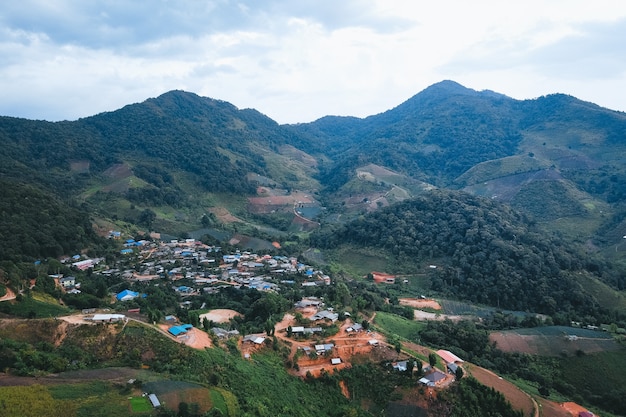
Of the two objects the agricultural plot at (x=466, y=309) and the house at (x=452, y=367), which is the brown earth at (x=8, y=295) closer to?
the house at (x=452, y=367)

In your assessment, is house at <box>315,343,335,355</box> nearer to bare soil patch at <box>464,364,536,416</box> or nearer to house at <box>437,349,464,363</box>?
house at <box>437,349,464,363</box>

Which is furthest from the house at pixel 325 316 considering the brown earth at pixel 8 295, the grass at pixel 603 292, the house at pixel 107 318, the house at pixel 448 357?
the grass at pixel 603 292

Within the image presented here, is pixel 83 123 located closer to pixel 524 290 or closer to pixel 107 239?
pixel 107 239

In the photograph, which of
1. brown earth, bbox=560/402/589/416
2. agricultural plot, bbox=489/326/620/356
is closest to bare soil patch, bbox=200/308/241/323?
agricultural plot, bbox=489/326/620/356

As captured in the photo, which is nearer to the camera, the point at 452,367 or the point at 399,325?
the point at 452,367

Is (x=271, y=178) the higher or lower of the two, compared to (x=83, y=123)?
lower

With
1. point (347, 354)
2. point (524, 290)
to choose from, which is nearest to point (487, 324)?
point (524, 290)

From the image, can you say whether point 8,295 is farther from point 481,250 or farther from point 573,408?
point 481,250

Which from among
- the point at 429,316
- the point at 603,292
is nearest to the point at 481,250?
the point at 603,292
